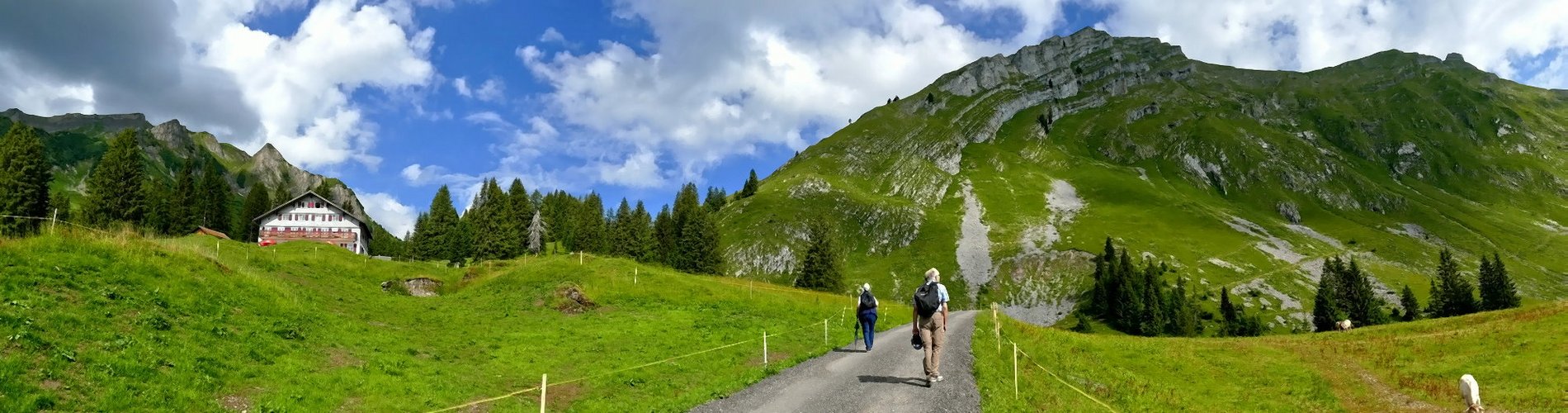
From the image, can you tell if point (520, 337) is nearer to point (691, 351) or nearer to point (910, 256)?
point (691, 351)

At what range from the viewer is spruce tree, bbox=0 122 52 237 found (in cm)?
6512

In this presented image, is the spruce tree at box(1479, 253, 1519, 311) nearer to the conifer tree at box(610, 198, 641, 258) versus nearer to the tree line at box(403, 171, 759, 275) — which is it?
the tree line at box(403, 171, 759, 275)

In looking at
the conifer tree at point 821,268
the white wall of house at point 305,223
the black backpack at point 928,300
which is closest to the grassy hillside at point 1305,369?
the black backpack at point 928,300

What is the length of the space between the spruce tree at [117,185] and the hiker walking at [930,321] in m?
100

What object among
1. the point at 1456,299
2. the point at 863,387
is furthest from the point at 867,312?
the point at 1456,299

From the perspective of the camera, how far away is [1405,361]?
102 feet

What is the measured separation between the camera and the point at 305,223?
102 m

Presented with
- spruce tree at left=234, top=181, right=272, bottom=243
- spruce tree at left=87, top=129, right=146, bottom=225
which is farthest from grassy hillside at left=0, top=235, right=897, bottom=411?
spruce tree at left=234, top=181, right=272, bottom=243

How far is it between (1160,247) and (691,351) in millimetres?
185395

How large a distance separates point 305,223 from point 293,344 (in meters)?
102

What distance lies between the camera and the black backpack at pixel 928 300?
17.3 metres

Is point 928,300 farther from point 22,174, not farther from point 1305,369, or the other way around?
point 22,174

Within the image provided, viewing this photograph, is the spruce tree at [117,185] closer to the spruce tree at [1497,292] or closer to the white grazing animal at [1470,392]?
the white grazing animal at [1470,392]

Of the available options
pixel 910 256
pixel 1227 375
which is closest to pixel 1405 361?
pixel 1227 375
